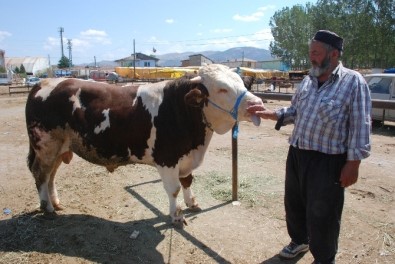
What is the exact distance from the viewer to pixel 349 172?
9.20 feet

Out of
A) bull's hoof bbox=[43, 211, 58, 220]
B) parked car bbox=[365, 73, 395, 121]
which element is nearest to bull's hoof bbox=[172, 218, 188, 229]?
bull's hoof bbox=[43, 211, 58, 220]

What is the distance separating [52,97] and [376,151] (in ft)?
22.6

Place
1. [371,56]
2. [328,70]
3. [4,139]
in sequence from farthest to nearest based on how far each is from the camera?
[371,56]
[4,139]
[328,70]

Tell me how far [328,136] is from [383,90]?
10.6m

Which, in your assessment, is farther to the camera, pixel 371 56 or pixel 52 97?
pixel 371 56

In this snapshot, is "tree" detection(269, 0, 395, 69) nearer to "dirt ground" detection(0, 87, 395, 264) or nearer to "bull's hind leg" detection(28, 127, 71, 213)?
"dirt ground" detection(0, 87, 395, 264)

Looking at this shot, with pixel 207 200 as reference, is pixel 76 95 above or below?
above

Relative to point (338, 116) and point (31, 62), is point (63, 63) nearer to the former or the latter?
point (31, 62)

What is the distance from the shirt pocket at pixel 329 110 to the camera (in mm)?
2826

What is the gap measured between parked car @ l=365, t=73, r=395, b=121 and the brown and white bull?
9.29 m

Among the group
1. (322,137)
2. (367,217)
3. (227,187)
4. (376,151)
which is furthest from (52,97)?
(376,151)

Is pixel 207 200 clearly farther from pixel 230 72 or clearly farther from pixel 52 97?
pixel 52 97

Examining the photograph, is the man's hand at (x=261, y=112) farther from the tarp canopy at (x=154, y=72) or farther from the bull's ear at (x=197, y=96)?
the tarp canopy at (x=154, y=72)

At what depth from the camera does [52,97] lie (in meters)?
4.50
